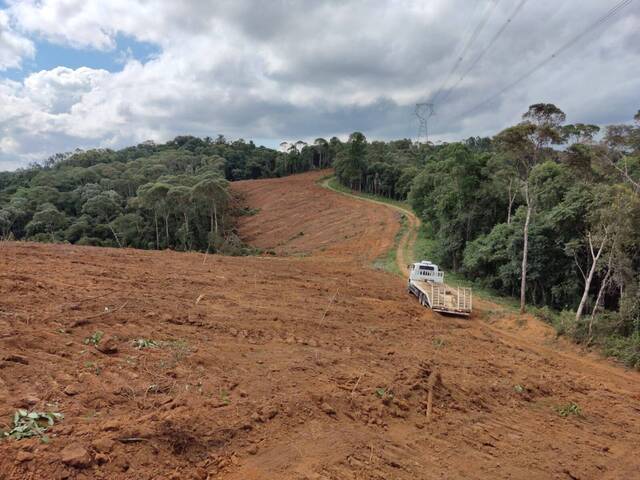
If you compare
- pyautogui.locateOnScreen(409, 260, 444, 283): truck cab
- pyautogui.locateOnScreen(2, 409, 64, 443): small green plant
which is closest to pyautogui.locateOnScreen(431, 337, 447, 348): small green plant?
pyautogui.locateOnScreen(409, 260, 444, 283): truck cab

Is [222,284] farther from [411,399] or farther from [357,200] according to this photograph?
[357,200]

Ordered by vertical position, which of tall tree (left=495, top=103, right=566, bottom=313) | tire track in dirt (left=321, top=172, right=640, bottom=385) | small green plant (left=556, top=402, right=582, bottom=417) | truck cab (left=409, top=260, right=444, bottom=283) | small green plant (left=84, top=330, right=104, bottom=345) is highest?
tall tree (left=495, top=103, right=566, bottom=313)

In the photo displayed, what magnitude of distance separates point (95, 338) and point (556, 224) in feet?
58.3

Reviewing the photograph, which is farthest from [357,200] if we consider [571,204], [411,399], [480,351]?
[411,399]

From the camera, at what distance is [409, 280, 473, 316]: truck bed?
16.1m

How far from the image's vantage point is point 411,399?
8.04m

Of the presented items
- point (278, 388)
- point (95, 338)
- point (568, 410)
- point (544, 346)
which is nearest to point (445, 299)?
point (544, 346)

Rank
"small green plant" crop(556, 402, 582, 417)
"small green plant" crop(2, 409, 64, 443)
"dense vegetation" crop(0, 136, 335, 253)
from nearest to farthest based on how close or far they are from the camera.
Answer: "small green plant" crop(2, 409, 64, 443)
"small green plant" crop(556, 402, 582, 417)
"dense vegetation" crop(0, 136, 335, 253)

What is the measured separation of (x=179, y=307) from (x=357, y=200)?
147 feet

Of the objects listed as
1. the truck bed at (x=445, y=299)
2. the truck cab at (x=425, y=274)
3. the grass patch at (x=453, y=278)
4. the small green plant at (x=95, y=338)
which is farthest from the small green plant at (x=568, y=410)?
the truck cab at (x=425, y=274)

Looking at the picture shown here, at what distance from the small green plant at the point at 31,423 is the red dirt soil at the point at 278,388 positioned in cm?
13

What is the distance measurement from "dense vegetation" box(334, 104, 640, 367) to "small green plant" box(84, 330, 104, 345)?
1465cm

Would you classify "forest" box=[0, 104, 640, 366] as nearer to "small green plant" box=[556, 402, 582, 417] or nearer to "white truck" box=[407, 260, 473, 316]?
"white truck" box=[407, 260, 473, 316]

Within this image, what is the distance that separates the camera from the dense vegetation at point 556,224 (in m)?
13.4
